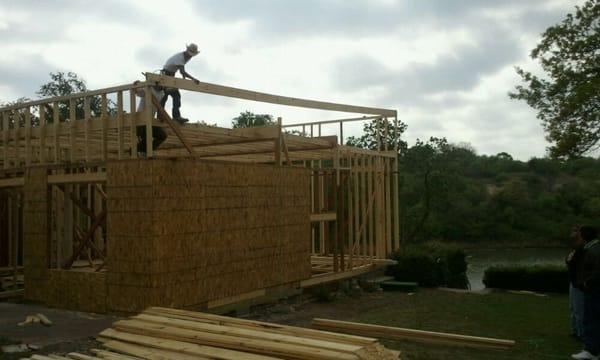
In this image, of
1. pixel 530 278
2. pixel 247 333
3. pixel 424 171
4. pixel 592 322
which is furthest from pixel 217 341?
pixel 424 171

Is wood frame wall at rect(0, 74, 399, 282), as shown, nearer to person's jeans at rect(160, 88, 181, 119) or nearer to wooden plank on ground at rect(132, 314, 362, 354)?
person's jeans at rect(160, 88, 181, 119)

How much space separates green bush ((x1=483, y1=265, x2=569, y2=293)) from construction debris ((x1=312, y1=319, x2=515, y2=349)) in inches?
274

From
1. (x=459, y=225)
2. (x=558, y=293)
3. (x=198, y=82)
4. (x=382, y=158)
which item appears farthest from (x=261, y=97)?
(x=459, y=225)

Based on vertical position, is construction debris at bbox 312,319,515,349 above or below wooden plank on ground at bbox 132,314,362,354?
below

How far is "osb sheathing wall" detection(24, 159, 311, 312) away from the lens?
7.55 metres

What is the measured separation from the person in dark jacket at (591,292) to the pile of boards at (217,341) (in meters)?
2.82

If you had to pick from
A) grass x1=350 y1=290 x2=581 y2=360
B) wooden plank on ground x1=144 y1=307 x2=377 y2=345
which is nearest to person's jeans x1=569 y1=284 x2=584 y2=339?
grass x1=350 y1=290 x2=581 y2=360

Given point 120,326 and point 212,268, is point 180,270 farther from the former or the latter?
point 120,326

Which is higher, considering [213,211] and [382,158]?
[382,158]

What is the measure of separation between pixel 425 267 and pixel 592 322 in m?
6.80

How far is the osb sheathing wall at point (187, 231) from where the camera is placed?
7.53 meters

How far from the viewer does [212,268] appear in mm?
8406

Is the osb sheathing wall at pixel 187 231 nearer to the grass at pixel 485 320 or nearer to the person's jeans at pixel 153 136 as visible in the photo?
the person's jeans at pixel 153 136

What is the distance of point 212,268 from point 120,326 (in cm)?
190
